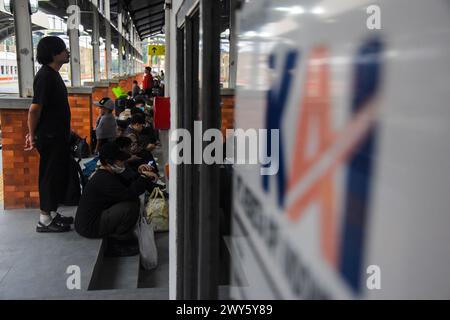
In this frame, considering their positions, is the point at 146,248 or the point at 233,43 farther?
the point at 146,248

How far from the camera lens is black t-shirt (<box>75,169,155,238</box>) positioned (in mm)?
3777

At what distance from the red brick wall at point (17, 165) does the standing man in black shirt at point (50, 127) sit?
94cm

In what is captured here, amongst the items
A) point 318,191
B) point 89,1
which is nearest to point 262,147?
point 318,191

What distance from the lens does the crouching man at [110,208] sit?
149 inches

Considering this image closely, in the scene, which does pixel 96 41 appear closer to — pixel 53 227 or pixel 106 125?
pixel 106 125

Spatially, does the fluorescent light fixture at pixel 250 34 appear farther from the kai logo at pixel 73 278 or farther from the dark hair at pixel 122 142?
the dark hair at pixel 122 142

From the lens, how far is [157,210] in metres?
4.39

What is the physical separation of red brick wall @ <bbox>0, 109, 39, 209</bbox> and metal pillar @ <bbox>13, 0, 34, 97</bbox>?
27cm

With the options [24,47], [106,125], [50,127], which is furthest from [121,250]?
[106,125]

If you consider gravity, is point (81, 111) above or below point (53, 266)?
above

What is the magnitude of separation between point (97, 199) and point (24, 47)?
199cm

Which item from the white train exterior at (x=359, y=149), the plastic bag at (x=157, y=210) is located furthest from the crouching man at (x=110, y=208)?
the white train exterior at (x=359, y=149)

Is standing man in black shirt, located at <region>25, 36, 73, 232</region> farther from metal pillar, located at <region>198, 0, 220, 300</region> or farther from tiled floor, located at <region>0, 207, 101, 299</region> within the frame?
metal pillar, located at <region>198, 0, 220, 300</region>
